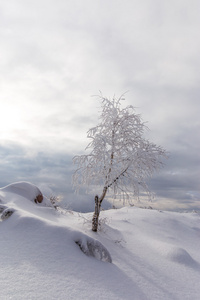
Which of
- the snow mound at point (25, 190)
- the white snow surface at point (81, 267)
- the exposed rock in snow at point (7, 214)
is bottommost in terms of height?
the white snow surface at point (81, 267)

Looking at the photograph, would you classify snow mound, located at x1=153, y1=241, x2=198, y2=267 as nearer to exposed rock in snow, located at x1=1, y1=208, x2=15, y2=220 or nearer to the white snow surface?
the white snow surface

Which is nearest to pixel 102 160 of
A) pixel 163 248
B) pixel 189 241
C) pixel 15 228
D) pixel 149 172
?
pixel 149 172

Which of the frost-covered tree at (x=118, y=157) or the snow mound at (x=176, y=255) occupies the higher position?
the frost-covered tree at (x=118, y=157)

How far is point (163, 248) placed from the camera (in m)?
9.61

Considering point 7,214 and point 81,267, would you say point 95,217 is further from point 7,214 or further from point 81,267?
point 81,267

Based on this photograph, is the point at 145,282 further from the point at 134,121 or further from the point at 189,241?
the point at 189,241

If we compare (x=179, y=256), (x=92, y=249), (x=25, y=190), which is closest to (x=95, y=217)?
(x=92, y=249)

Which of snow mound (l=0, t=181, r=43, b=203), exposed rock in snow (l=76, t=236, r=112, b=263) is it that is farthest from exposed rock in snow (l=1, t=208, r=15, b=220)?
snow mound (l=0, t=181, r=43, b=203)

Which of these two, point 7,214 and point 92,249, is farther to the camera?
point 7,214

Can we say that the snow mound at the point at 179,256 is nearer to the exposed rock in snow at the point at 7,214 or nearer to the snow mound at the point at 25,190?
the exposed rock in snow at the point at 7,214

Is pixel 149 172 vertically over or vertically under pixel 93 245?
over

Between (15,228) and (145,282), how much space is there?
442 centimetres

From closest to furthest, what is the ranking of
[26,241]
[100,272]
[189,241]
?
[100,272] → [26,241] → [189,241]

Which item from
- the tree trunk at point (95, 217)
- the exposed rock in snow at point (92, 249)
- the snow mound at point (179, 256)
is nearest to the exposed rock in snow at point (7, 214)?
the exposed rock in snow at point (92, 249)
